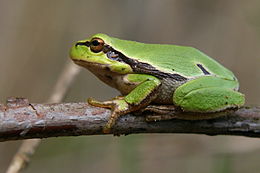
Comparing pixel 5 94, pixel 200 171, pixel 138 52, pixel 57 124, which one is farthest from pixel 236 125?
pixel 5 94

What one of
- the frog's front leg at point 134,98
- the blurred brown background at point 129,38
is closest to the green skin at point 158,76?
the frog's front leg at point 134,98

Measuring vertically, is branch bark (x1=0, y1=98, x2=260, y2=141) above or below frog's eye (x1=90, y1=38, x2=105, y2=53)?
below

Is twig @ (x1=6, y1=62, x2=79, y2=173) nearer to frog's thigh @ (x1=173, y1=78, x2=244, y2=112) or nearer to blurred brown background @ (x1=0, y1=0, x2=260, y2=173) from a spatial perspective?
frog's thigh @ (x1=173, y1=78, x2=244, y2=112)

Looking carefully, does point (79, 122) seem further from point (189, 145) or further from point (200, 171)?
point (200, 171)

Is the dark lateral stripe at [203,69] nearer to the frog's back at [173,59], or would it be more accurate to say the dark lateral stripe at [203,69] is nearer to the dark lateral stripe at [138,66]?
the frog's back at [173,59]

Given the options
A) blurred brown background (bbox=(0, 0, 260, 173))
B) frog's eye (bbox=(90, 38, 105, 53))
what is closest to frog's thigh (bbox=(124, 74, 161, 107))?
frog's eye (bbox=(90, 38, 105, 53))

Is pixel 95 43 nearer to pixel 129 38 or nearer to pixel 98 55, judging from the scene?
pixel 98 55

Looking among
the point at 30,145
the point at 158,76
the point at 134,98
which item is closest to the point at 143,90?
the point at 134,98
